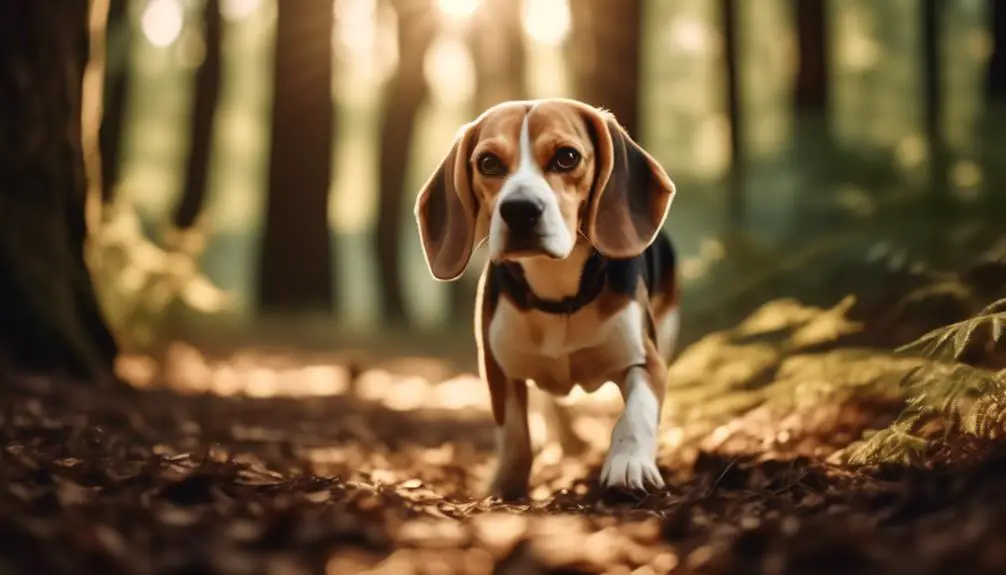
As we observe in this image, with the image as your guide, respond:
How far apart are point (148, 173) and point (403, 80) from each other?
16.8 meters

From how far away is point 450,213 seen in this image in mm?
4406

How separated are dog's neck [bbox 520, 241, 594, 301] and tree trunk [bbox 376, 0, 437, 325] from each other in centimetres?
1428

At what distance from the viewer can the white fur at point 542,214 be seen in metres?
3.79

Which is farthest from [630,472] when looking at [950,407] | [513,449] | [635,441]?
[950,407]

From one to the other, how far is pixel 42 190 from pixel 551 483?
3739 mm

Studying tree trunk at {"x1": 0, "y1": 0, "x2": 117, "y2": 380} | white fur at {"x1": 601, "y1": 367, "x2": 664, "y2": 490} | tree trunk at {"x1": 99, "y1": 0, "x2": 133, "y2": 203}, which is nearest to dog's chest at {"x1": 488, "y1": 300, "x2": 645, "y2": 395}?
white fur at {"x1": 601, "y1": 367, "x2": 664, "y2": 490}

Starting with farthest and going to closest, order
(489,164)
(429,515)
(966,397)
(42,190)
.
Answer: (42,190) → (489,164) → (966,397) → (429,515)

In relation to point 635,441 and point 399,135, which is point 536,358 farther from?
point 399,135

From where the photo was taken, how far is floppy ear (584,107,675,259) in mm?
4137

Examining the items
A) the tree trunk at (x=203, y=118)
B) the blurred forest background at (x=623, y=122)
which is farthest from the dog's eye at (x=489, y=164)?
the tree trunk at (x=203, y=118)

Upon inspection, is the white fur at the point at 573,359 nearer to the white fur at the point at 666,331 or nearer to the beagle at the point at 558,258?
the beagle at the point at 558,258

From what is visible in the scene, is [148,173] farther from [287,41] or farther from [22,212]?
[22,212]

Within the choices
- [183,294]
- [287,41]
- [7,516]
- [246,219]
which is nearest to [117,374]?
[183,294]

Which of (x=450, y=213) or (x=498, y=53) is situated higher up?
(x=498, y=53)
